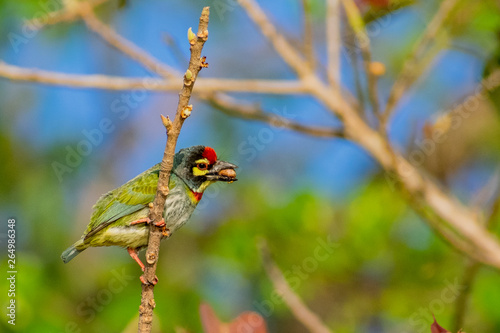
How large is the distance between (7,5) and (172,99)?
226 centimetres

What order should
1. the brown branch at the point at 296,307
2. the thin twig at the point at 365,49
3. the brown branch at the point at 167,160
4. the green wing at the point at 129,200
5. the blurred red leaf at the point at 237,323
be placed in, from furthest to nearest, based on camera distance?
the thin twig at the point at 365,49, the green wing at the point at 129,200, the brown branch at the point at 296,307, the blurred red leaf at the point at 237,323, the brown branch at the point at 167,160

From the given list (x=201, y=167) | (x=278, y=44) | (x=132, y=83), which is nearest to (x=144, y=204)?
(x=201, y=167)

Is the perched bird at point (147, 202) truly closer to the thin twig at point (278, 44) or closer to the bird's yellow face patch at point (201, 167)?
the bird's yellow face patch at point (201, 167)

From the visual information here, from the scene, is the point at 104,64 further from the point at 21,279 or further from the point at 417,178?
the point at 417,178

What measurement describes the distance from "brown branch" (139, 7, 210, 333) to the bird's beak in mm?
587

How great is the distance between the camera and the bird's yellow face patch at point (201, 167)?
8.27 feet

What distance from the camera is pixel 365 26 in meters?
3.08

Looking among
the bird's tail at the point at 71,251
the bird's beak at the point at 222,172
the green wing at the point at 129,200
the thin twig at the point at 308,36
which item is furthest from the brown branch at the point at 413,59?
the bird's tail at the point at 71,251

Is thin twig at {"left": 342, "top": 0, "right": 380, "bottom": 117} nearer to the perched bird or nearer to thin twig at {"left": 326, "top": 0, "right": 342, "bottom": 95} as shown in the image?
thin twig at {"left": 326, "top": 0, "right": 342, "bottom": 95}

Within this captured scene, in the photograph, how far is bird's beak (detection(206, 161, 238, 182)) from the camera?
2466mm

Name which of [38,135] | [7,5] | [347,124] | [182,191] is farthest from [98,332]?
[7,5]

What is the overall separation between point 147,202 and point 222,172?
13.9 inches

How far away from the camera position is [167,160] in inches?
69.1

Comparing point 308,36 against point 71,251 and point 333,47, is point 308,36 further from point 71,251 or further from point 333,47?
point 71,251
